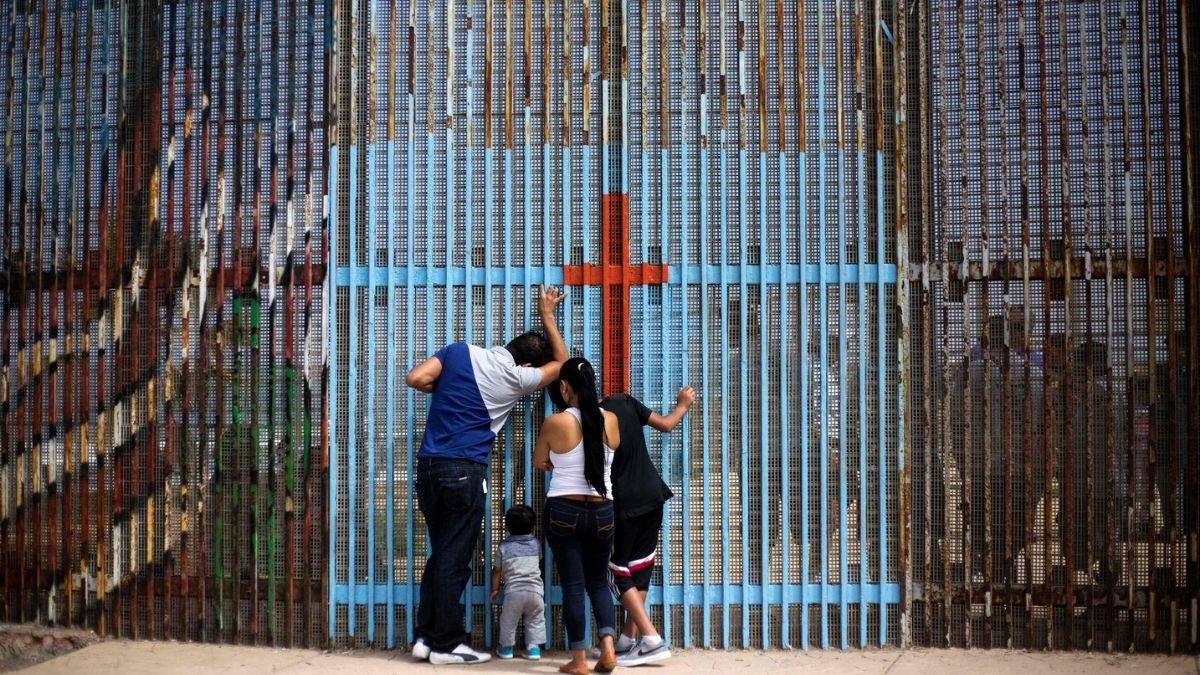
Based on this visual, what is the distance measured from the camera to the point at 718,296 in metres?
5.66

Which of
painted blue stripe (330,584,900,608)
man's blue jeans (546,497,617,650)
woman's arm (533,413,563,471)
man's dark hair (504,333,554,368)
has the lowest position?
painted blue stripe (330,584,900,608)

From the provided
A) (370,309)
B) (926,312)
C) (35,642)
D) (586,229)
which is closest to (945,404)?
(926,312)

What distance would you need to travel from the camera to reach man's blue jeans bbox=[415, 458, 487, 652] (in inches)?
213

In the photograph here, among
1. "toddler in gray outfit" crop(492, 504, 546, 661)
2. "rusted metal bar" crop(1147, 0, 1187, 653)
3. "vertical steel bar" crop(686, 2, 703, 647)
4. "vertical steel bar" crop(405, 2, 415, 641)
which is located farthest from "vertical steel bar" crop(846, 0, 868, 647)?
"vertical steel bar" crop(405, 2, 415, 641)

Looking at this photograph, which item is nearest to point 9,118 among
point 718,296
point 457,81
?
point 457,81

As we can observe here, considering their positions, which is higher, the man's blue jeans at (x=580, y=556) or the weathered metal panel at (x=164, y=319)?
the weathered metal panel at (x=164, y=319)

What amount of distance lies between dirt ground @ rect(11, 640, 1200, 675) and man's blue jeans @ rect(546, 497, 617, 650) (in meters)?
0.32

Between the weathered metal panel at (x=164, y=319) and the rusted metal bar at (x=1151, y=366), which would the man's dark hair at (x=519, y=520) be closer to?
the weathered metal panel at (x=164, y=319)

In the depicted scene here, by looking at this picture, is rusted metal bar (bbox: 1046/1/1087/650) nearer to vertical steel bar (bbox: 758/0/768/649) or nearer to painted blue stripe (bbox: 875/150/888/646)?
painted blue stripe (bbox: 875/150/888/646)

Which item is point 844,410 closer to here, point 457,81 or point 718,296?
point 718,296

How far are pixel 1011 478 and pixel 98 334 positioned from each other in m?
4.79

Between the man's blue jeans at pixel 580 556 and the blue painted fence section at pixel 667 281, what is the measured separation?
1.37ft

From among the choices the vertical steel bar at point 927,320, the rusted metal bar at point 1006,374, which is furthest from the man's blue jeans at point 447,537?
the rusted metal bar at point 1006,374

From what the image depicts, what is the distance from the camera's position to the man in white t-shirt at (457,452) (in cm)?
542
